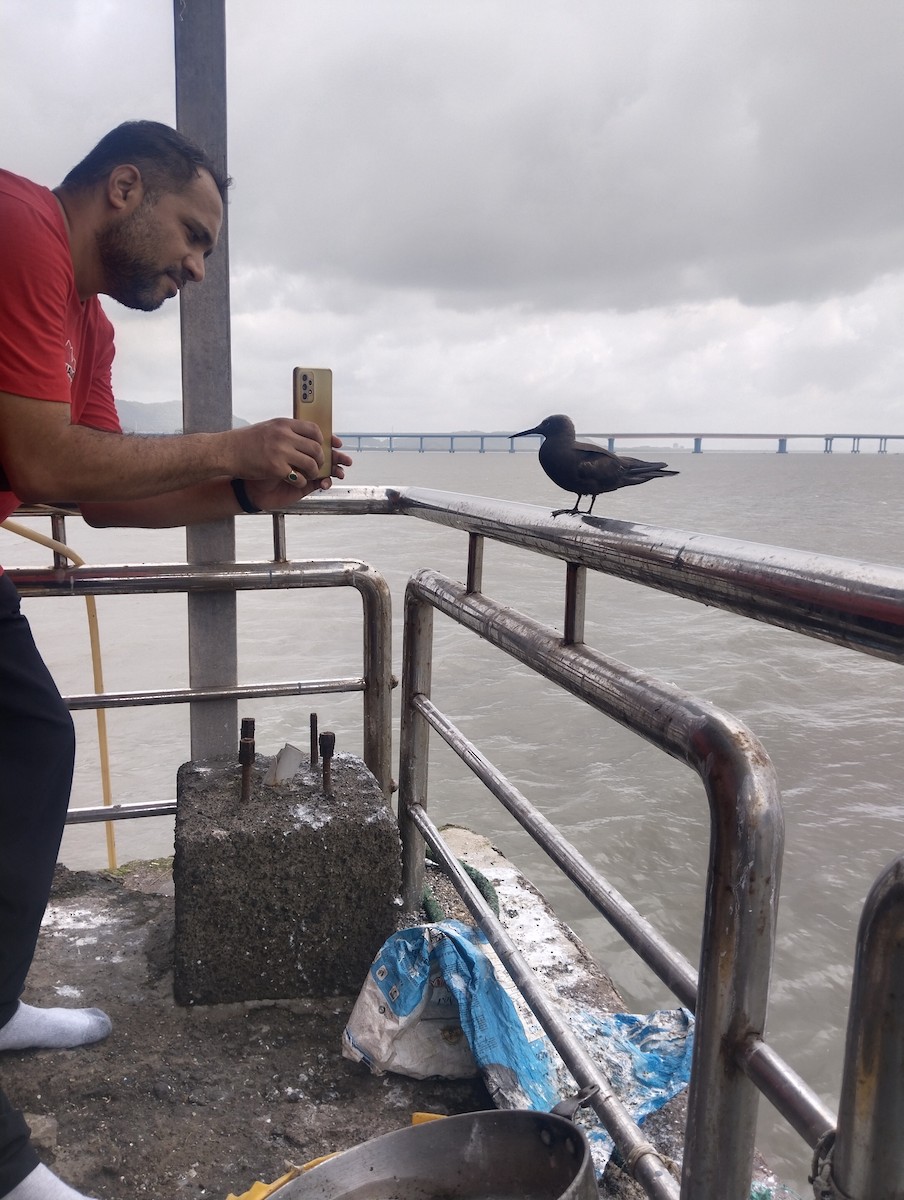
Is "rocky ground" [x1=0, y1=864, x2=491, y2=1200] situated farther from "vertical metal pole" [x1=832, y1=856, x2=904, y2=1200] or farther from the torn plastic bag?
"vertical metal pole" [x1=832, y1=856, x2=904, y2=1200]

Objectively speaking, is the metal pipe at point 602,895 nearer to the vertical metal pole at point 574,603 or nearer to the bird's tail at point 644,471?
the vertical metal pole at point 574,603

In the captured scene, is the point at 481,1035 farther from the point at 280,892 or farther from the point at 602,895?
the point at 602,895

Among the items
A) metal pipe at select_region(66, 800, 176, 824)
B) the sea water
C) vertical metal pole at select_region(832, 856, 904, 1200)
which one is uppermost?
vertical metal pole at select_region(832, 856, 904, 1200)

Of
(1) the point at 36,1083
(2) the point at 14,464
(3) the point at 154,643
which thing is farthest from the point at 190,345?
(3) the point at 154,643

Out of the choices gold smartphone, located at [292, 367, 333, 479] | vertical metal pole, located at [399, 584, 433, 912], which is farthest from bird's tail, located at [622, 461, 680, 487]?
gold smartphone, located at [292, 367, 333, 479]

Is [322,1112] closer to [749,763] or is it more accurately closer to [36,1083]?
[36,1083]

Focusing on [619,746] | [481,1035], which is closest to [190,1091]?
[481,1035]

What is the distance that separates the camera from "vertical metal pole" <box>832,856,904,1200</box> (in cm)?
68

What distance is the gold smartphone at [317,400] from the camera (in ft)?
5.78

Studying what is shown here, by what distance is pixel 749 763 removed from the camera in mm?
874

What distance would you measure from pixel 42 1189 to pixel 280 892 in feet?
2.24

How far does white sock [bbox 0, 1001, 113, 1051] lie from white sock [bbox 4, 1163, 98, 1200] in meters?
0.42

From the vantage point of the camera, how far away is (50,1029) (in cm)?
181

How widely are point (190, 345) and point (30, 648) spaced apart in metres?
1.17
